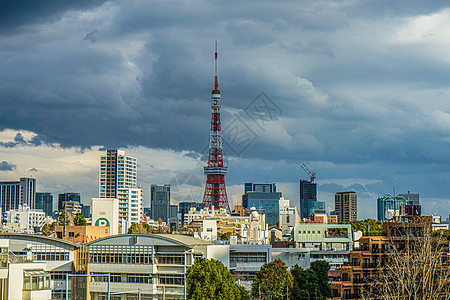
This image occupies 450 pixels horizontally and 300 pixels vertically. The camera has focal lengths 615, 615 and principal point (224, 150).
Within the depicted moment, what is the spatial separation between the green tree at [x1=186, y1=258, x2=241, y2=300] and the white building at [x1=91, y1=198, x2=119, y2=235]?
39.7 metres

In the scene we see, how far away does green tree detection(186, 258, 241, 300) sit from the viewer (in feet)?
168

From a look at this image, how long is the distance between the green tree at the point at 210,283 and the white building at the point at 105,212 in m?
39.7

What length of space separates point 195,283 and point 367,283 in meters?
16.0

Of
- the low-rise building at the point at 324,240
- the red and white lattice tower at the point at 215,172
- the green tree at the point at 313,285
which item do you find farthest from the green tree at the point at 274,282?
the red and white lattice tower at the point at 215,172

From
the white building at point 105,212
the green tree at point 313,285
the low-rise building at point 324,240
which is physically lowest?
the green tree at point 313,285

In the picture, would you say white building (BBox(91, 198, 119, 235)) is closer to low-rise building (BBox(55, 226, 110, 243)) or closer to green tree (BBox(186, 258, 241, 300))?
low-rise building (BBox(55, 226, 110, 243))

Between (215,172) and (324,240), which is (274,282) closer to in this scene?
(324,240)

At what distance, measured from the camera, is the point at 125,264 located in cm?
6575

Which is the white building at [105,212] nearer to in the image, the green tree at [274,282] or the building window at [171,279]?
the building window at [171,279]

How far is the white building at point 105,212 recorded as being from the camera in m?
90.1

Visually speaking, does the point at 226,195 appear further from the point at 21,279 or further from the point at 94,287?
the point at 21,279

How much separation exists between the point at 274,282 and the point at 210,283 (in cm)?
1298

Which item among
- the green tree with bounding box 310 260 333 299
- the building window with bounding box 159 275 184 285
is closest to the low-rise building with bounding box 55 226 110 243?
the building window with bounding box 159 275 184 285

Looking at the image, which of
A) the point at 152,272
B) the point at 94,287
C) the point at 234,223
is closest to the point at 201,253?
the point at 152,272
